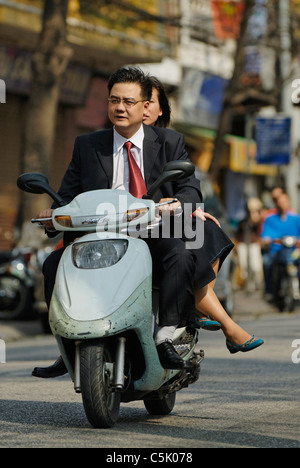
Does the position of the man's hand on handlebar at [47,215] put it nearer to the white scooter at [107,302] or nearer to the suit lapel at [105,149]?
the white scooter at [107,302]

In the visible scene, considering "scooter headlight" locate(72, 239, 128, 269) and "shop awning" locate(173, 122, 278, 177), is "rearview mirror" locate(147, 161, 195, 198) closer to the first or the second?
"scooter headlight" locate(72, 239, 128, 269)

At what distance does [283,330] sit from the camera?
12.6m

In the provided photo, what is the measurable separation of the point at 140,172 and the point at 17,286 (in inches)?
360

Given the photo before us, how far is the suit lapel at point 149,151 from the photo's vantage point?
5977mm

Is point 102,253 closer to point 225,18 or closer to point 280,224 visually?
point 280,224

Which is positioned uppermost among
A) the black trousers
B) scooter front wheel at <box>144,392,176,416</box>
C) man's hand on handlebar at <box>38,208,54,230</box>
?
man's hand on handlebar at <box>38,208,54,230</box>

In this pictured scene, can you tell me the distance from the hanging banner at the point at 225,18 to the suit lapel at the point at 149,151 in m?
21.4

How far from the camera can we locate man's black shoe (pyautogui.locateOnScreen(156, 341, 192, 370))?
5.50 meters

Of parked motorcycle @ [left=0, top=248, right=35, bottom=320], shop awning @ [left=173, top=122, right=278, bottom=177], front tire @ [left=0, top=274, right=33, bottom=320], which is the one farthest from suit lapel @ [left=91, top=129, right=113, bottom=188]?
shop awning @ [left=173, top=122, right=278, bottom=177]

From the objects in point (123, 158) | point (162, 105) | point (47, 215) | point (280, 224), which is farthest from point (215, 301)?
point (280, 224)

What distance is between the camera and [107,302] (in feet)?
17.6

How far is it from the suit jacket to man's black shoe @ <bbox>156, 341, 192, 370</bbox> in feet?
2.48

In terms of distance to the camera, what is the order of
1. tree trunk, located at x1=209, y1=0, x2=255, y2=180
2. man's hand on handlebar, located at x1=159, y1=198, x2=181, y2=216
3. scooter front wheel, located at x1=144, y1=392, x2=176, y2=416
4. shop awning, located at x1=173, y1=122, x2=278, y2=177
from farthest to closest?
shop awning, located at x1=173, y1=122, x2=278, y2=177 < tree trunk, located at x1=209, y1=0, x2=255, y2=180 < scooter front wheel, located at x1=144, y1=392, x2=176, y2=416 < man's hand on handlebar, located at x1=159, y1=198, x2=181, y2=216

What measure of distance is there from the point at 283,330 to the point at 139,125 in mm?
6866
